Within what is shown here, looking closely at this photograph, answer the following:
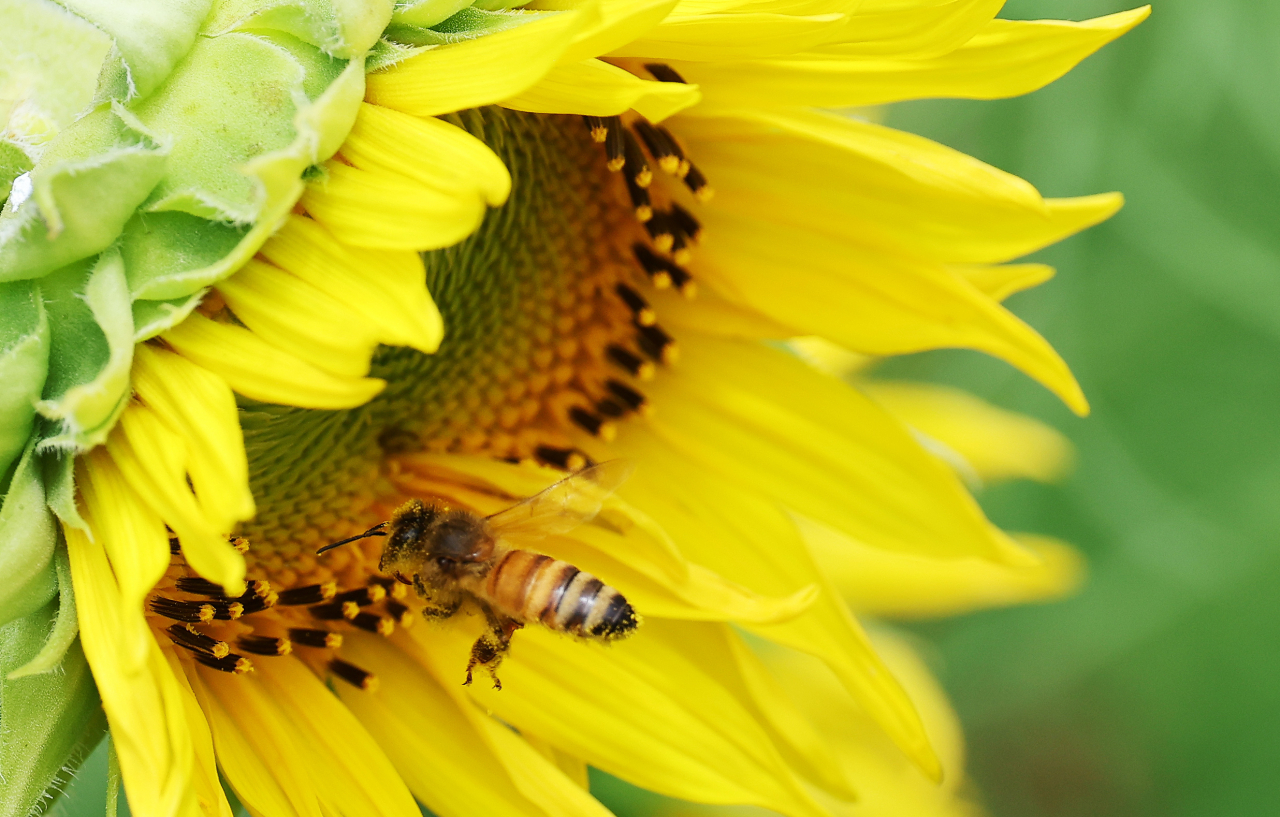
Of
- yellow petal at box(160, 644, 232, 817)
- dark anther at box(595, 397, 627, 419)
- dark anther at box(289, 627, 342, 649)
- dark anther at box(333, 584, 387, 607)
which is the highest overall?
dark anther at box(595, 397, 627, 419)

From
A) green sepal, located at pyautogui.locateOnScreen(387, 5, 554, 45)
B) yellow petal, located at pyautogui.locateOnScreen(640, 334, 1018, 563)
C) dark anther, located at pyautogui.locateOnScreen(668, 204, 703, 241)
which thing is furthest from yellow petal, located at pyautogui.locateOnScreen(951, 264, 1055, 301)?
green sepal, located at pyautogui.locateOnScreen(387, 5, 554, 45)

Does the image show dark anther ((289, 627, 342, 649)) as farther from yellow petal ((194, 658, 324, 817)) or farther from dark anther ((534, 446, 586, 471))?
dark anther ((534, 446, 586, 471))

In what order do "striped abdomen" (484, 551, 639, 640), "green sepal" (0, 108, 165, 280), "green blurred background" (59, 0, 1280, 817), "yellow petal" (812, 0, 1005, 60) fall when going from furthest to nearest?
"green blurred background" (59, 0, 1280, 817) → "striped abdomen" (484, 551, 639, 640) → "yellow petal" (812, 0, 1005, 60) → "green sepal" (0, 108, 165, 280)

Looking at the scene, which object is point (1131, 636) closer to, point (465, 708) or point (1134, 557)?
point (1134, 557)

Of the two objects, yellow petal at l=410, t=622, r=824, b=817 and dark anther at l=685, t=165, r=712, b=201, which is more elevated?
dark anther at l=685, t=165, r=712, b=201

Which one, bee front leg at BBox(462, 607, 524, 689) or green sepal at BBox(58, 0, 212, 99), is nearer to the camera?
green sepal at BBox(58, 0, 212, 99)

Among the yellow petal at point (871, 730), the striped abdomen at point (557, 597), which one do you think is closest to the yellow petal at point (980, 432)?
the yellow petal at point (871, 730)

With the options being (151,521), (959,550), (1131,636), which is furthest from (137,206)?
(1131,636)

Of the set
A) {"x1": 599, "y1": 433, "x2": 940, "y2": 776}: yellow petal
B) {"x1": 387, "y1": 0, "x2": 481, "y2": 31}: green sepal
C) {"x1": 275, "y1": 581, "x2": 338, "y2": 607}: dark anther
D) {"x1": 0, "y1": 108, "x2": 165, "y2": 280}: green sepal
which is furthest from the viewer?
{"x1": 599, "y1": 433, "x2": 940, "y2": 776}: yellow petal
